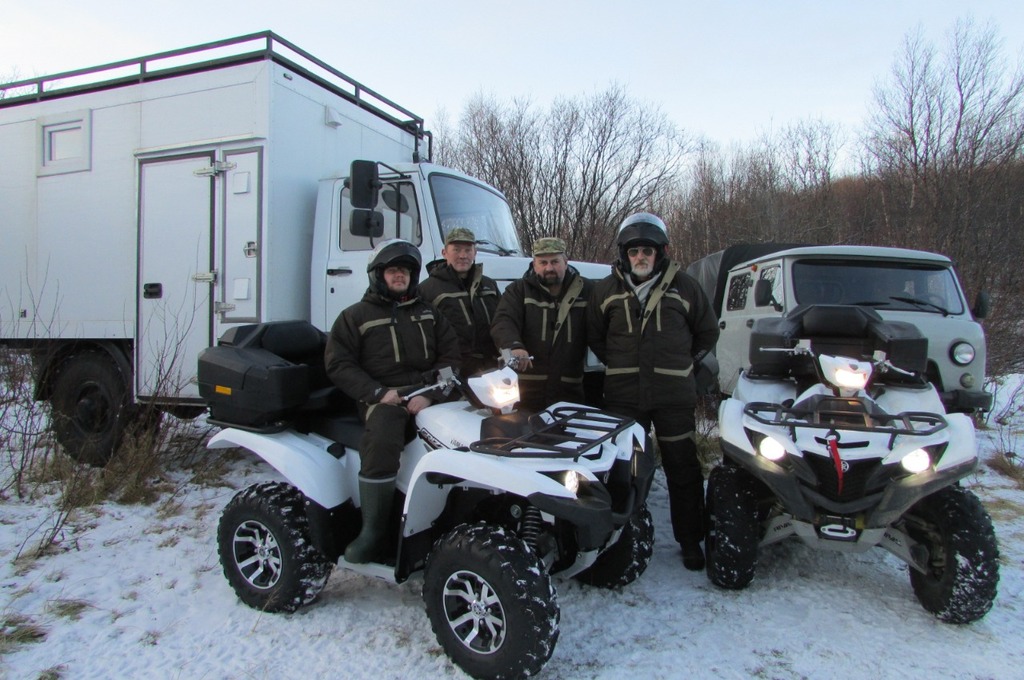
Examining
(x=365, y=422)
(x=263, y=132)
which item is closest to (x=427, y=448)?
(x=365, y=422)

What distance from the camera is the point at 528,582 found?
250 cm

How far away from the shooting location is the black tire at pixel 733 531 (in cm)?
340

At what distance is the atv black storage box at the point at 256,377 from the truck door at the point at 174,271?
1.99 metres

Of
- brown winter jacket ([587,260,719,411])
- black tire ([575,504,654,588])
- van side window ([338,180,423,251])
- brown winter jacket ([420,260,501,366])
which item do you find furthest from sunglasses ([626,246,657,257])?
van side window ([338,180,423,251])

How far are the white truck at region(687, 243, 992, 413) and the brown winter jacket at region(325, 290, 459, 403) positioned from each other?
13.9ft

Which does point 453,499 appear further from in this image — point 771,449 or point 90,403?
point 90,403

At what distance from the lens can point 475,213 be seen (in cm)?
552

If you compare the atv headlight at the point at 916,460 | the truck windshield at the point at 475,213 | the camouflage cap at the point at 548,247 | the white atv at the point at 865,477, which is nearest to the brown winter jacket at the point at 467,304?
the camouflage cap at the point at 548,247

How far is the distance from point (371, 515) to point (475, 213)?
314 cm

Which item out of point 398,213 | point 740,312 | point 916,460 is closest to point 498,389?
point 916,460

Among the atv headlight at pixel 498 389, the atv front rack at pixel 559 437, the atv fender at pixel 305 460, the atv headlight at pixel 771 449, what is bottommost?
the atv fender at pixel 305 460

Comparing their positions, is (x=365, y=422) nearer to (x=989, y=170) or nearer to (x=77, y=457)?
(x=77, y=457)

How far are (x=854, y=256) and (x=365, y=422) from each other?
5.24 m

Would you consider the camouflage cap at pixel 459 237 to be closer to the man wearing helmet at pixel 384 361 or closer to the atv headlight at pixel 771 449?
the man wearing helmet at pixel 384 361
